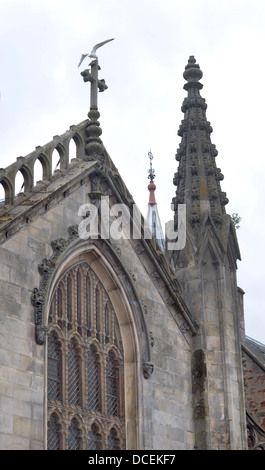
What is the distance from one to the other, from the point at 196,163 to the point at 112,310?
4477 mm

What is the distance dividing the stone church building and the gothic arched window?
1.0 inches

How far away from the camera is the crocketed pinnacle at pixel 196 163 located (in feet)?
80.0

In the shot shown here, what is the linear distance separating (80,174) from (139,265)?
2.44 meters

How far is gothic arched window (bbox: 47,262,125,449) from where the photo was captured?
20.2m

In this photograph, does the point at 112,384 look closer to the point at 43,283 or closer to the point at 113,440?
the point at 113,440

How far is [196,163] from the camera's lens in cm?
2486

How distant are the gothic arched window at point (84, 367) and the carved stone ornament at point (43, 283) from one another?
2.11 feet

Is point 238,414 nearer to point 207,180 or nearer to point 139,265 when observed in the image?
A: point 139,265

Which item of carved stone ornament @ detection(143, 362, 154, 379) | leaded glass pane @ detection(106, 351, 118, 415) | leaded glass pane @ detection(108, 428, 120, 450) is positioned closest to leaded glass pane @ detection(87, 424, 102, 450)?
leaded glass pane @ detection(108, 428, 120, 450)

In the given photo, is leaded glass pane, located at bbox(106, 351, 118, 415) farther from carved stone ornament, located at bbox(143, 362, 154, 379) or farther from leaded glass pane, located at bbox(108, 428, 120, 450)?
carved stone ornament, located at bbox(143, 362, 154, 379)

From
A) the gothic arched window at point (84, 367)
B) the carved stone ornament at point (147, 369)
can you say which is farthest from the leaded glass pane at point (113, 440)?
the carved stone ornament at point (147, 369)

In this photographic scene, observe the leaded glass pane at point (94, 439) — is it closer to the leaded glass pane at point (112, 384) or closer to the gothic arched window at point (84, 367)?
the gothic arched window at point (84, 367)

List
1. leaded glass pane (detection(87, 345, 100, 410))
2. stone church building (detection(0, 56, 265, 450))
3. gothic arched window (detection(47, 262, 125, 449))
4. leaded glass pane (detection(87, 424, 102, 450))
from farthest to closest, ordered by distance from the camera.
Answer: leaded glass pane (detection(87, 345, 100, 410)) → leaded glass pane (detection(87, 424, 102, 450)) → gothic arched window (detection(47, 262, 125, 449)) → stone church building (detection(0, 56, 265, 450))

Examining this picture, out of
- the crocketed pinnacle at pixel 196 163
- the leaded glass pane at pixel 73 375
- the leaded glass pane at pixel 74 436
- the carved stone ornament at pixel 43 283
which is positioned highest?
the crocketed pinnacle at pixel 196 163
